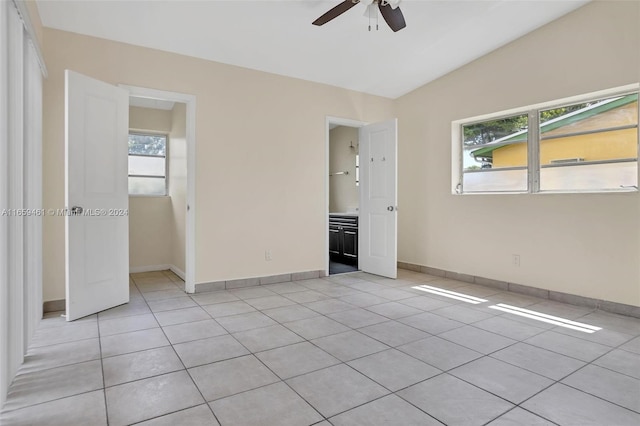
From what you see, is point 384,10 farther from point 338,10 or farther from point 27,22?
point 27,22

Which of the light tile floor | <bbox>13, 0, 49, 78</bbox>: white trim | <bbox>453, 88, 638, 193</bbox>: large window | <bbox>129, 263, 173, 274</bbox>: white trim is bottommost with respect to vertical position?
the light tile floor

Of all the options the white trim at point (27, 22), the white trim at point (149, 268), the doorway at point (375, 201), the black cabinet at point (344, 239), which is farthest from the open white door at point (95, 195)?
the black cabinet at point (344, 239)

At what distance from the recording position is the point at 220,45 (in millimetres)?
3834

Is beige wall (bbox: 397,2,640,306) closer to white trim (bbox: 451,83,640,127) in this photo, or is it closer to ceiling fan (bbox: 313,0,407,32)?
white trim (bbox: 451,83,640,127)

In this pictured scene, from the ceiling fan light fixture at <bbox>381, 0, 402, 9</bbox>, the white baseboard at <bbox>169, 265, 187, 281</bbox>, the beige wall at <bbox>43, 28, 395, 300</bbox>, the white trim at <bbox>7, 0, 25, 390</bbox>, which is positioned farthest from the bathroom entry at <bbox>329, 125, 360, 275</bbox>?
the white trim at <bbox>7, 0, 25, 390</bbox>

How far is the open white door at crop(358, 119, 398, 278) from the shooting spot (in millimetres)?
4809

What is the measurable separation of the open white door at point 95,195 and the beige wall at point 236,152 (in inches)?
13.1

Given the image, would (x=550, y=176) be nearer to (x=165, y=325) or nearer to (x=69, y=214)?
(x=165, y=325)

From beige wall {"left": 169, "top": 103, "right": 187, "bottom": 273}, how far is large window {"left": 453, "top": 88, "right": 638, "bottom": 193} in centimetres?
365

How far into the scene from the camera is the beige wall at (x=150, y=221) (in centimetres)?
539

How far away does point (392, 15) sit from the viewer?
2.88m

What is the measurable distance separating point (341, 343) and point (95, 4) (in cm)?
345

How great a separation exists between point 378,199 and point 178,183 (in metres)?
2.82

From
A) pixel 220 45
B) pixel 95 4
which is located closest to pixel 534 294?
pixel 220 45
